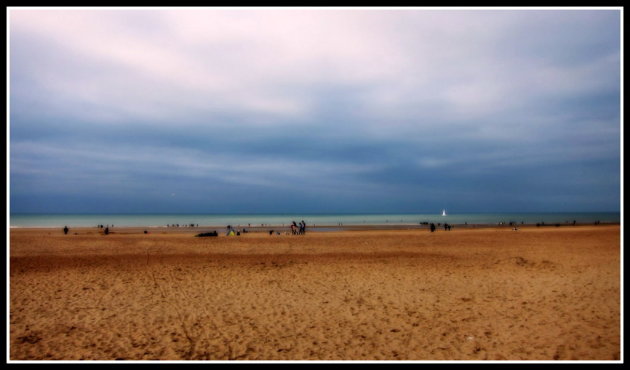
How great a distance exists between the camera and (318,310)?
1143 cm

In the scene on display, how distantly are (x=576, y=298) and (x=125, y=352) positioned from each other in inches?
548

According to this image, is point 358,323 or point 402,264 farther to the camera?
point 402,264

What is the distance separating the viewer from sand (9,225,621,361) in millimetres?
8461

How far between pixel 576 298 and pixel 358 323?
7.93m

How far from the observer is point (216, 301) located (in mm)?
12609

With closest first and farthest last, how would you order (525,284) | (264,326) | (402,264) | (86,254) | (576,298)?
(264,326) → (576,298) → (525,284) → (402,264) → (86,254)

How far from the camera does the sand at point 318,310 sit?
333 inches
